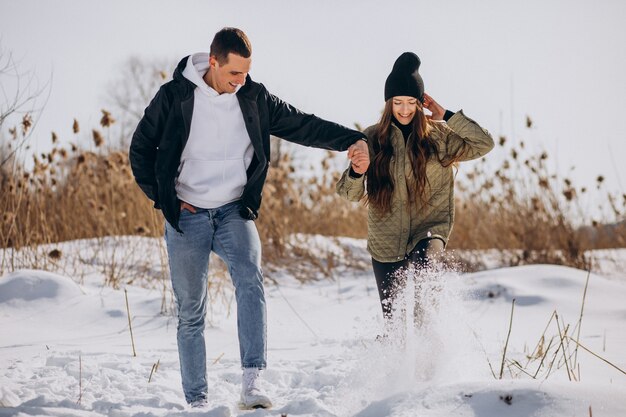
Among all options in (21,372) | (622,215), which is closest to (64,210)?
(21,372)

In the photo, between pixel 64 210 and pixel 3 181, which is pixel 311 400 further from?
pixel 64 210

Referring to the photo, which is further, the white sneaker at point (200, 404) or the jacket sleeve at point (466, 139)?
the jacket sleeve at point (466, 139)

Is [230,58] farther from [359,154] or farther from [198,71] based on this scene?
[359,154]

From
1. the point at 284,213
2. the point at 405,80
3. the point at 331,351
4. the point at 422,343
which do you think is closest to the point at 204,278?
the point at 422,343

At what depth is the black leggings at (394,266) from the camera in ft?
11.2

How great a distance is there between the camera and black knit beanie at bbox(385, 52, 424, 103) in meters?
3.70

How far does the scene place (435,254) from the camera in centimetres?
340

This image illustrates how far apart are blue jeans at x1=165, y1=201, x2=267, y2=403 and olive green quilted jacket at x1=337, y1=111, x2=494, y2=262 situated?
0.81 metres

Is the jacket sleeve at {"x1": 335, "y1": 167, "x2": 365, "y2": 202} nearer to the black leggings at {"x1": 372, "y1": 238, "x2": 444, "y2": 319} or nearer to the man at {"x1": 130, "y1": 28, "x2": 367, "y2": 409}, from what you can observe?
the black leggings at {"x1": 372, "y1": 238, "x2": 444, "y2": 319}

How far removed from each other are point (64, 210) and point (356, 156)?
5980 millimetres

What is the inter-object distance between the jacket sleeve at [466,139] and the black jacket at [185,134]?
24.9 inches

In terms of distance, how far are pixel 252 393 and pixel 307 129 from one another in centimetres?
127

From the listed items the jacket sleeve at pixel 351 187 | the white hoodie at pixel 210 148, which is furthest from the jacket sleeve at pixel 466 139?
the white hoodie at pixel 210 148

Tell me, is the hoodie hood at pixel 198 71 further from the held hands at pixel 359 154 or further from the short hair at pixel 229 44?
the held hands at pixel 359 154
